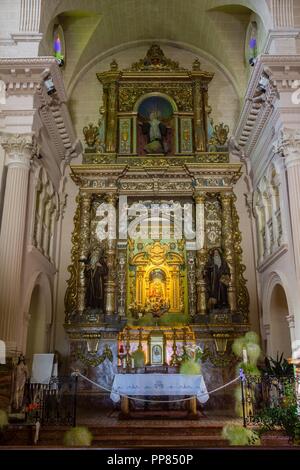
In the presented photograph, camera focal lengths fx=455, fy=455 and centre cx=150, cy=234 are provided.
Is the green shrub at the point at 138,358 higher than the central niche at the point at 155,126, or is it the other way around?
the central niche at the point at 155,126

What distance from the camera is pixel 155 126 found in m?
15.0

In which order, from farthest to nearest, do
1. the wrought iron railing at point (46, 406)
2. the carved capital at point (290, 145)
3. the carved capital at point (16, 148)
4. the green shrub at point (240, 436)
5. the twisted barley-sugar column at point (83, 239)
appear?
the twisted barley-sugar column at point (83, 239) < the carved capital at point (16, 148) < the carved capital at point (290, 145) < the wrought iron railing at point (46, 406) < the green shrub at point (240, 436)

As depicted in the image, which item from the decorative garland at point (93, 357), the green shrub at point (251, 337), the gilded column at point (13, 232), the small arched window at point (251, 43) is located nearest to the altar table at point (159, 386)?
the gilded column at point (13, 232)

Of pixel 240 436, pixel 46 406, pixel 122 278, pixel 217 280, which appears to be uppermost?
pixel 122 278

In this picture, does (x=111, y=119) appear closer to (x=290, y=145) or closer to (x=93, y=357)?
(x=290, y=145)

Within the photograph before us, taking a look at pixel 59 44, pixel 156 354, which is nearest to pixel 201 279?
pixel 156 354

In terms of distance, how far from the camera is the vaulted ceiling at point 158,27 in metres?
14.5

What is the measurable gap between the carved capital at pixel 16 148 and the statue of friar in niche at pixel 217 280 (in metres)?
6.09

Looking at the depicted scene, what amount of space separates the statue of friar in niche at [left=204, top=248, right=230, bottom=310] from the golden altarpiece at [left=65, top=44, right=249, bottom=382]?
29 mm

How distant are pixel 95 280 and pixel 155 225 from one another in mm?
2623

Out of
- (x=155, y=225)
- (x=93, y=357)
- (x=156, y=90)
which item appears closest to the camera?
(x=93, y=357)

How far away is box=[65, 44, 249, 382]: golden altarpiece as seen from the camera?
506 inches

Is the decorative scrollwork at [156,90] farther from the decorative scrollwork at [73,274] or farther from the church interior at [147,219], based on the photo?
the decorative scrollwork at [73,274]
